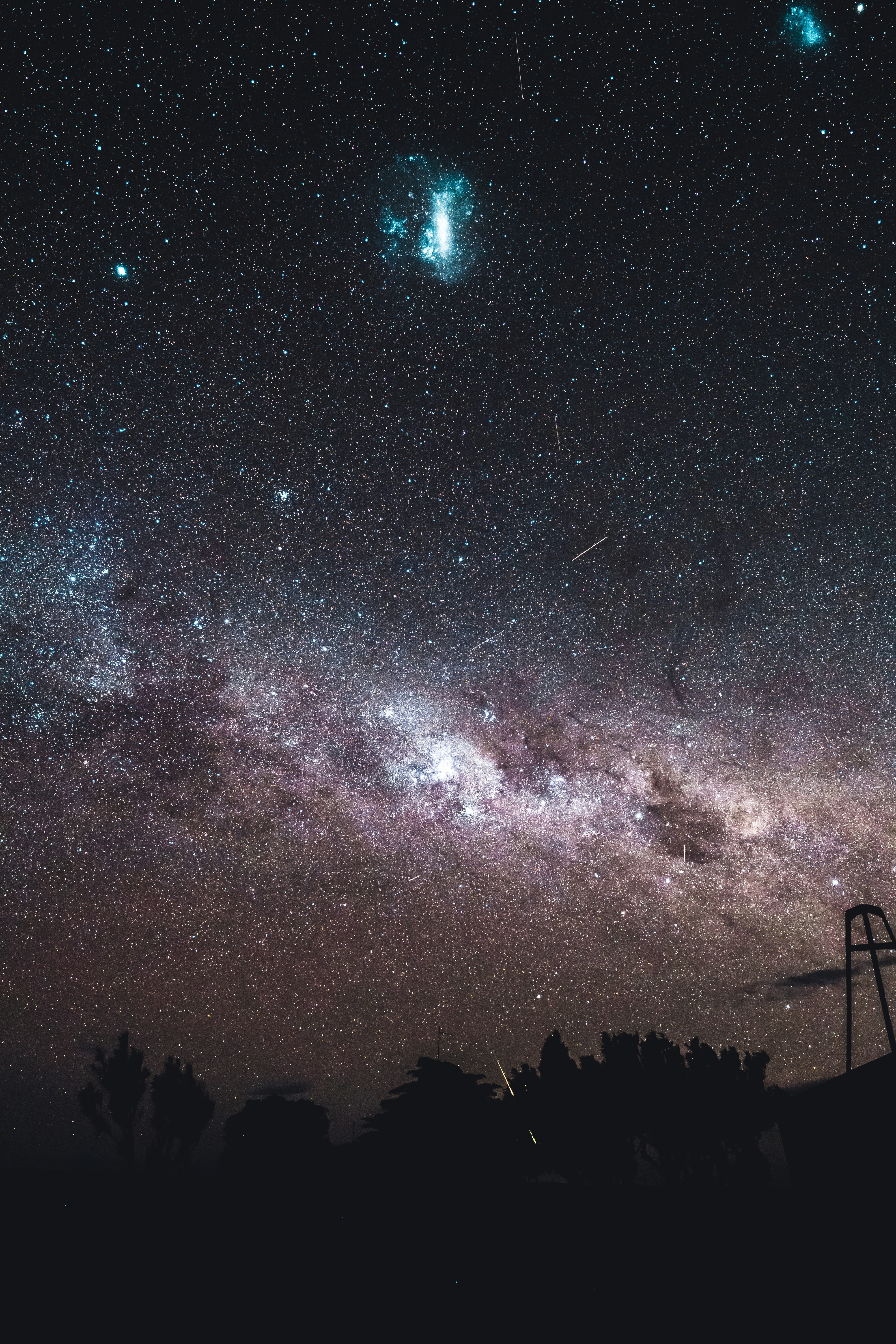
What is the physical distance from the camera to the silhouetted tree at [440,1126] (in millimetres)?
26625

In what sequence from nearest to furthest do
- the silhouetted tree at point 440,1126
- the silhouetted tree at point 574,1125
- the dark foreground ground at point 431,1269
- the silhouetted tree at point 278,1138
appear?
the dark foreground ground at point 431,1269
the silhouetted tree at point 440,1126
the silhouetted tree at point 278,1138
the silhouetted tree at point 574,1125

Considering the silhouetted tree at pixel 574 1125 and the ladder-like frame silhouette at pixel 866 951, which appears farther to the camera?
the silhouetted tree at pixel 574 1125

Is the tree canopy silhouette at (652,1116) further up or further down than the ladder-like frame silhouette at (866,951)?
further down

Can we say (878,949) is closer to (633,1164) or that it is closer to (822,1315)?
(822,1315)

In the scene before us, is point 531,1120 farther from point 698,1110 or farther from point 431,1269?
point 431,1269

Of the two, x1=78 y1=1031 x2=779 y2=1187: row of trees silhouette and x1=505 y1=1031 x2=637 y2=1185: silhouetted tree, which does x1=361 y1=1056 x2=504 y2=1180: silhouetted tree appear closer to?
x1=78 y1=1031 x2=779 y2=1187: row of trees silhouette

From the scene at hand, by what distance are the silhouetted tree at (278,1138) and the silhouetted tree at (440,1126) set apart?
4276 mm

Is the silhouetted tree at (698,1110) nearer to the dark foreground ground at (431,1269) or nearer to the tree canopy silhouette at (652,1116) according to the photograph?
the tree canopy silhouette at (652,1116)

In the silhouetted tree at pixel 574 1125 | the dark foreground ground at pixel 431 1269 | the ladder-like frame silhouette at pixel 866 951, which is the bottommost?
the silhouetted tree at pixel 574 1125

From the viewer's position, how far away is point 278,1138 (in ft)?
109

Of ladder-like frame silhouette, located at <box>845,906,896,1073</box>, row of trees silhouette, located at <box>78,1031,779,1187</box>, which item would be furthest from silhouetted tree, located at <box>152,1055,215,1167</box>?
ladder-like frame silhouette, located at <box>845,906,896,1073</box>

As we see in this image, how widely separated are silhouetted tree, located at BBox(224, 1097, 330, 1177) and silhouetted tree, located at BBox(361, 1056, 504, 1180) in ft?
14.0

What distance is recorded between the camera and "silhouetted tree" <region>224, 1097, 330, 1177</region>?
31.2 metres


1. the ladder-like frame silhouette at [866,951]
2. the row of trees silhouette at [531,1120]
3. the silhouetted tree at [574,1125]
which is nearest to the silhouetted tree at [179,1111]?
the row of trees silhouette at [531,1120]
